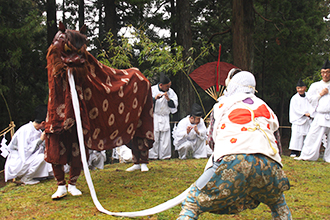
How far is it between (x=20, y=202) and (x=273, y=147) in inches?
131

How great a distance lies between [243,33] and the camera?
31.2 ft

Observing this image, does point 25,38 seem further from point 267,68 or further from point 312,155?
point 267,68

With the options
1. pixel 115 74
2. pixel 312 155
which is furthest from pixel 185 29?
pixel 115 74

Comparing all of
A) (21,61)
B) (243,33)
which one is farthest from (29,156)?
(21,61)

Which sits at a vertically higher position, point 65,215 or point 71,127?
point 71,127

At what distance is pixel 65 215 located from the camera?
355 cm

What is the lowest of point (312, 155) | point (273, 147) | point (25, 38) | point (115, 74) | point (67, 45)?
point (312, 155)

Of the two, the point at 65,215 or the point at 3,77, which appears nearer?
the point at 65,215

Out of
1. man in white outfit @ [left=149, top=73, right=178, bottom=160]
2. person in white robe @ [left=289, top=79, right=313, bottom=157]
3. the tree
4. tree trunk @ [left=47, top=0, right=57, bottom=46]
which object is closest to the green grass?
man in white outfit @ [left=149, top=73, right=178, bottom=160]

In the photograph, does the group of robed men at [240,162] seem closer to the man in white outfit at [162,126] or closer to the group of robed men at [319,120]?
the man in white outfit at [162,126]

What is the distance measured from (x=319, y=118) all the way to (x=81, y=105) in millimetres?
5874

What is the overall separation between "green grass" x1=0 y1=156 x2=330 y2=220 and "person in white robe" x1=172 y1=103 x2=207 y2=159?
167cm

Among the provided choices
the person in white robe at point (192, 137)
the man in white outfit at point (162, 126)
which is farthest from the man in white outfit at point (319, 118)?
the man in white outfit at point (162, 126)

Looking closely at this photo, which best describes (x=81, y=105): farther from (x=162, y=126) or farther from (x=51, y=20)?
(x=51, y=20)
